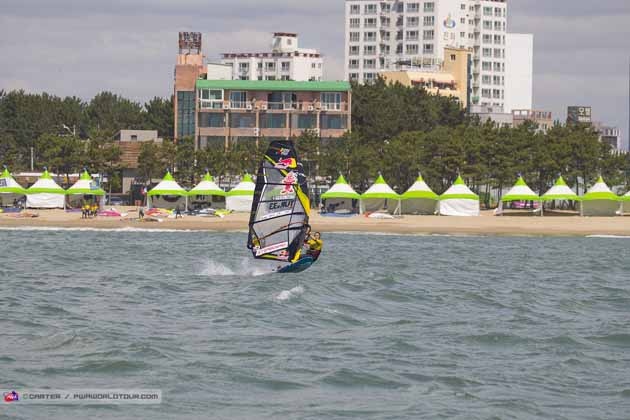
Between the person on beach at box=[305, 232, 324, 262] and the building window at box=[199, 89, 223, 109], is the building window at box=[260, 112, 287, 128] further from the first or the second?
the person on beach at box=[305, 232, 324, 262]

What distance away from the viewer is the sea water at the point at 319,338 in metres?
18.8

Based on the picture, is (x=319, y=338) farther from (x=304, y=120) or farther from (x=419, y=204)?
(x=304, y=120)

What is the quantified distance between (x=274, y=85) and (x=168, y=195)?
80.9 ft

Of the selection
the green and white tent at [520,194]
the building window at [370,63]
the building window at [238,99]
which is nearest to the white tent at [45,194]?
the building window at [238,99]

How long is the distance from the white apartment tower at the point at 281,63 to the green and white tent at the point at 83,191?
3623 inches

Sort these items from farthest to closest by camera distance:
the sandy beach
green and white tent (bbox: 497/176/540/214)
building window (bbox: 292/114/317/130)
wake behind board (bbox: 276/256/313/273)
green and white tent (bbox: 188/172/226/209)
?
building window (bbox: 292/114/317/130) < green and white tent (bbox: 188/172/226/209) < green and white tent (bbox: 497/176/540/214) < the sandy beach < wake behind board (bbox: 276/256/313/273)

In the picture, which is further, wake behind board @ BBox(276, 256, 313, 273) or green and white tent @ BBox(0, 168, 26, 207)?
green and white tent @ BBox(0, 168, 26, 207)

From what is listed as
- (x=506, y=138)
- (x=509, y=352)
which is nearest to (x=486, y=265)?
(x=509, y=352)

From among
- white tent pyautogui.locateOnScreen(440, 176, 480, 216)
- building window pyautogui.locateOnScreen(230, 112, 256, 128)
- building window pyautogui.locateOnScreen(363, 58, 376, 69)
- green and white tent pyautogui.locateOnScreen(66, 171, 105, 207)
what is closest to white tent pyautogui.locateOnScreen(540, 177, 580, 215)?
white tent pyautogui.locateOnScreen(440, 176, 480, 216)

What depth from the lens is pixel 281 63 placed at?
17488 centimetres

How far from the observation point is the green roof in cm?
10212

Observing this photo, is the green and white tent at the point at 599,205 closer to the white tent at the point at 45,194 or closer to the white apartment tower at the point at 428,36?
the white tent at the point at 45,194

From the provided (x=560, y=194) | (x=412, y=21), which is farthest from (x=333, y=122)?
(x=412, y=21)

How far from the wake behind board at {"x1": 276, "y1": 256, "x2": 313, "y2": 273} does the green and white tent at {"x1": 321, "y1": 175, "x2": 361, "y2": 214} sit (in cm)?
4115
